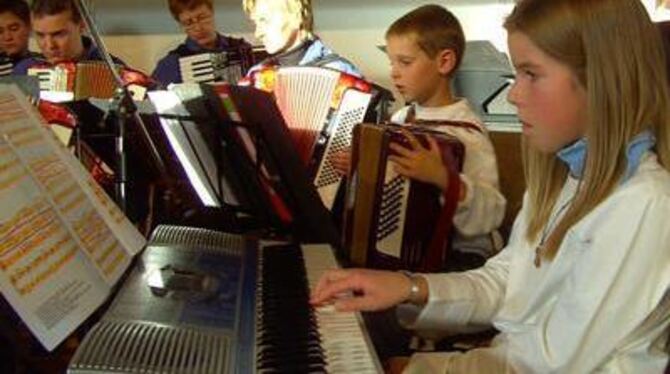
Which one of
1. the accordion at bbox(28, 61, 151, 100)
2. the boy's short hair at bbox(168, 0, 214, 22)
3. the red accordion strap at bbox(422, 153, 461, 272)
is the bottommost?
the red accordion strap at bbox(422, 153, 461, 272)

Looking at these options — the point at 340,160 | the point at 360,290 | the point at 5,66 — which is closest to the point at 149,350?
the point at 360,290

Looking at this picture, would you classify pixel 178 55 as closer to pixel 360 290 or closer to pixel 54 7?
pixel 54 7

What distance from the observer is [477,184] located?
1.57 meters

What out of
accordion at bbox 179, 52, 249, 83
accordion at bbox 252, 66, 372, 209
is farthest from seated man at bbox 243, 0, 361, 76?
accordion at bbox 252, 66, 372, 209

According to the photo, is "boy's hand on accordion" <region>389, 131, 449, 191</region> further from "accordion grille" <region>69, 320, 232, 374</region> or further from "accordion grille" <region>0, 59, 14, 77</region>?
"accordion grille" <region>0, 59, 14, 77</region>

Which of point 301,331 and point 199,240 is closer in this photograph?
point 301,331

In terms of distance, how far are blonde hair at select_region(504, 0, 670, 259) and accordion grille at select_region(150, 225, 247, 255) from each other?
51cm

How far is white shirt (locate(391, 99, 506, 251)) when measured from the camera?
5.08ft

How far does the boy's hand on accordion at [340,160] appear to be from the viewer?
1803 mm

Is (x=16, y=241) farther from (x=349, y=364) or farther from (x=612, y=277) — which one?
(x=612, y=277)

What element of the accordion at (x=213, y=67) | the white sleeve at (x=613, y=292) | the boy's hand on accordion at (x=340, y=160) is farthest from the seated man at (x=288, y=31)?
the white sleeve at (x=613, y=292)

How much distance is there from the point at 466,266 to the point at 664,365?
71 centimetres

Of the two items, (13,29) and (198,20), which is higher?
(198,20)

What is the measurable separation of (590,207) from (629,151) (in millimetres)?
84
